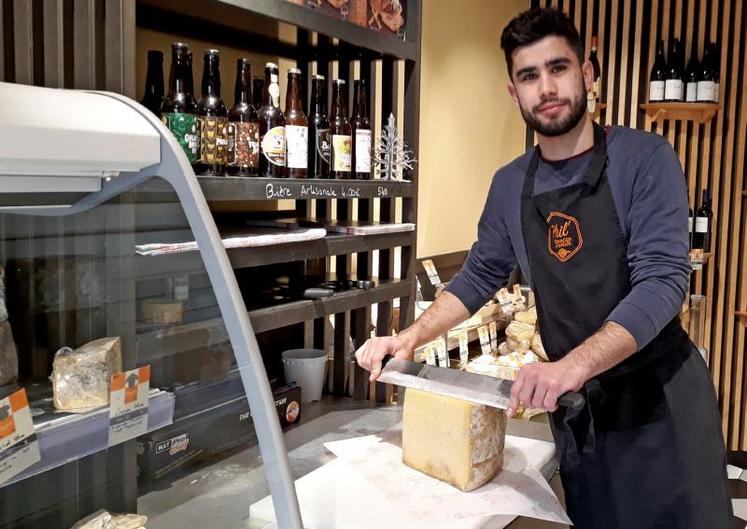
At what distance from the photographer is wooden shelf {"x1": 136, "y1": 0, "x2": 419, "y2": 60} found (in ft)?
6.05

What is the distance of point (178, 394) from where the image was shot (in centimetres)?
123

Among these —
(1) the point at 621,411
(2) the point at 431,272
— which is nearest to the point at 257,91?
(1) the point at 621,411

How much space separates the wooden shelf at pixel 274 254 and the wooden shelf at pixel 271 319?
0.09m

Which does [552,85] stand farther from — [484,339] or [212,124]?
[484,339]

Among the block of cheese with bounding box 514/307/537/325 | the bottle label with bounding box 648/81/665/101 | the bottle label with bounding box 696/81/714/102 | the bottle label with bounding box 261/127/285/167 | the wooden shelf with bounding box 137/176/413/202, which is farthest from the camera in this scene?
the bottle label with bounding box 648/81/665/101

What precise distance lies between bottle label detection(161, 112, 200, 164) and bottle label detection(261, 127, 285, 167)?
24 cm

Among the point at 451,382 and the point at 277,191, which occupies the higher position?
the point at 277,191

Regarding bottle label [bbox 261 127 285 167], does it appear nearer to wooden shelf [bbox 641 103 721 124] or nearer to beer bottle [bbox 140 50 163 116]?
beer bottle [bbox 140 50 163 116]

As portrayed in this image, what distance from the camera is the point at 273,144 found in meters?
1.96

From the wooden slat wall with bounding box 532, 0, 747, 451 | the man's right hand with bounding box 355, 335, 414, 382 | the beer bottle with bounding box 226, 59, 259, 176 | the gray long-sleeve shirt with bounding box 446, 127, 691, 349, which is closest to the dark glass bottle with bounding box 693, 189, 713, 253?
Result: the wooden slat wall with bounding box 532, 0, 747, 451

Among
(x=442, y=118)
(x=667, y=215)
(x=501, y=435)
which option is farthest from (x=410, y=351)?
(x=442, y=118)

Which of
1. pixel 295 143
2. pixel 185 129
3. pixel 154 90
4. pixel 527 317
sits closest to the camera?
pixel 185 129

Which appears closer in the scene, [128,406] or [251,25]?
[128,406]

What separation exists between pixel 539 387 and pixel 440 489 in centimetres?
36
